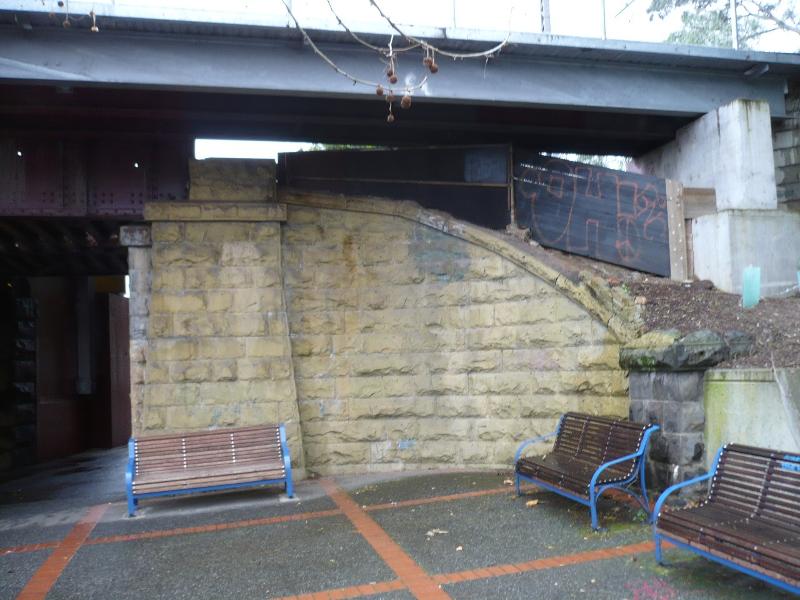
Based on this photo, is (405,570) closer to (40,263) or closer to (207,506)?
(207,506)

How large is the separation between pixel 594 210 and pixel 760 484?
5.85m

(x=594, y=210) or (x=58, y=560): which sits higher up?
(x=594, y=210)

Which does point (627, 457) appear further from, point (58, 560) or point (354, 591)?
point (58, 560)

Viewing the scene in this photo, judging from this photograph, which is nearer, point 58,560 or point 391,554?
point 391,554

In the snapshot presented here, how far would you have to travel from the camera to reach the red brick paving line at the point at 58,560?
4887mm

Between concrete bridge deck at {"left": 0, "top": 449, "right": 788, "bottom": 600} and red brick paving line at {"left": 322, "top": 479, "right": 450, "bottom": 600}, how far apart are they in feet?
0.05

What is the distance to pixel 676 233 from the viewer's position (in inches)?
360

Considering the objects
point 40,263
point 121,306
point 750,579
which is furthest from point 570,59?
point 121,306

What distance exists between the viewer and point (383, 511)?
6637 mm

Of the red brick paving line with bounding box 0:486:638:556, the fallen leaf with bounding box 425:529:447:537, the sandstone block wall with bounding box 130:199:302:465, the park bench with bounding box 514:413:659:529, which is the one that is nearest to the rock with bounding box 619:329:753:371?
the park bench with bounding box 514:413:659:529

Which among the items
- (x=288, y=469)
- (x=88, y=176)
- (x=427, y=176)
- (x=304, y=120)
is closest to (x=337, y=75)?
(x=304, y=120)

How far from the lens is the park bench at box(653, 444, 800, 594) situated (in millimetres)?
3699

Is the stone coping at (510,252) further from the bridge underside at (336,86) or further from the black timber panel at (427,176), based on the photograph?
the bridge underside at (336,86)

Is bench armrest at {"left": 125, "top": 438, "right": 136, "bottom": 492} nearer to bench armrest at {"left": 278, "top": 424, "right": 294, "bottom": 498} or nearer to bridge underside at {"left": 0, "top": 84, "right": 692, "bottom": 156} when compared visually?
bench armrest at {"left": 278, "top": 424, "right": 294, "bottom": 498}
